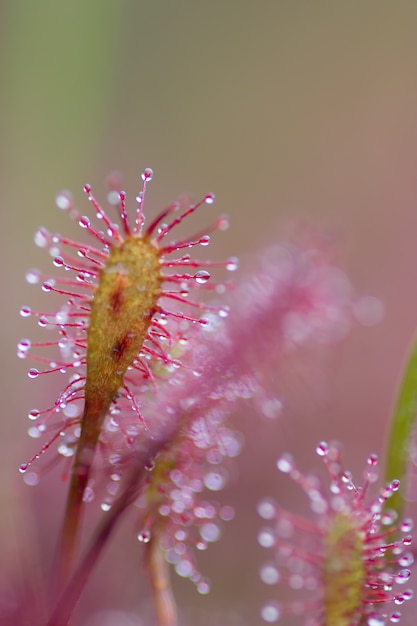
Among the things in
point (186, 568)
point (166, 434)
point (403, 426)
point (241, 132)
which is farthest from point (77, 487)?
point (241, 132)

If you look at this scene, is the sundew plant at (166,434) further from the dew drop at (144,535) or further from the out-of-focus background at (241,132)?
the out-of-focus background at (241,132)

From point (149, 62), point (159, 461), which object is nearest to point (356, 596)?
point (159, 461)

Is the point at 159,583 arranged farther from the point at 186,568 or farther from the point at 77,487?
the point at 77,487

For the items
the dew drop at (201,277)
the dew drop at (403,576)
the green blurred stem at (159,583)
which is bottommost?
the dew drop at (403,576)

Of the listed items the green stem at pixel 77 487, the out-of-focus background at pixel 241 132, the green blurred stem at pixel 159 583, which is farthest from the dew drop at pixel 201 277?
the out-of-focus background at pixel 241 132

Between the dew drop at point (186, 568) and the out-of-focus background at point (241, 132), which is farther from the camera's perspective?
the out-of-focus background at point (241, 132)

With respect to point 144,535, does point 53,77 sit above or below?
above

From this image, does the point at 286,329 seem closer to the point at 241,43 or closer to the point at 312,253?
the point at 312,253
